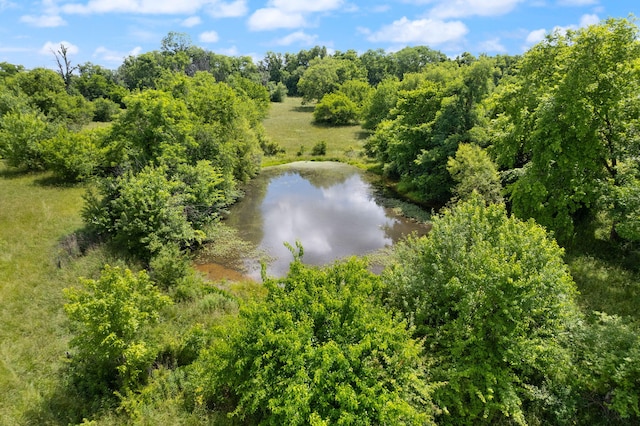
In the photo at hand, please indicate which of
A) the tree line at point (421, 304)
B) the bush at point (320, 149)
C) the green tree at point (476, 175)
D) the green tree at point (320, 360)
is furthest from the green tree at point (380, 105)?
the green tree at point (320, 360)

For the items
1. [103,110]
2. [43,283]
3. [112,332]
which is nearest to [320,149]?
[43,283]

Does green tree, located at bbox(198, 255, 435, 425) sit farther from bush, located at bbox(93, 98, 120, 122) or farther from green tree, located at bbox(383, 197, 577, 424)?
bush, located at bbox(93, 98, 120, 122)

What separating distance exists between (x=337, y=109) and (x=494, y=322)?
59.0 metres

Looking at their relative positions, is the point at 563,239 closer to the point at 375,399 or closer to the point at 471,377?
the point at 471,377

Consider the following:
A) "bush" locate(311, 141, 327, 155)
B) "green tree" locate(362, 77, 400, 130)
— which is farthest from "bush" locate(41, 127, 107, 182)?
"green tree" locate(362, 77, 400, 130)

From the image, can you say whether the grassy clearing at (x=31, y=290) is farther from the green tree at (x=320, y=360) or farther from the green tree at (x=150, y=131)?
the green tree at (x=320, y=360)

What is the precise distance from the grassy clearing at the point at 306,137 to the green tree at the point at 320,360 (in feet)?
113

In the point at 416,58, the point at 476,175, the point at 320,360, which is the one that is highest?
the point at 416,58

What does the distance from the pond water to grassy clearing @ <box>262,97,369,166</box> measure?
7.43 metres

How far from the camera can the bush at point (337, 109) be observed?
64.6 meters

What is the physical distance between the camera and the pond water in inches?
875

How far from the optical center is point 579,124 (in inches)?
589

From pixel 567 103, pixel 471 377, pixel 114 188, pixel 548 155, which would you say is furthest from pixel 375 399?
pixel 114 188

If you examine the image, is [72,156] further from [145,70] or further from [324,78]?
[324,78]
